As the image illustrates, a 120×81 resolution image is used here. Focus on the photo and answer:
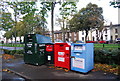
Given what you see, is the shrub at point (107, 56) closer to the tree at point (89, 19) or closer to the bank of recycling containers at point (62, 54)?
the bank of recycling containers at point (62, 54)

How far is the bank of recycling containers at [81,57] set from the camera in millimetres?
4949

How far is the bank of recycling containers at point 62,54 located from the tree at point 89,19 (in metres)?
24.9

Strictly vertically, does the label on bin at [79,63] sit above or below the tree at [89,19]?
below

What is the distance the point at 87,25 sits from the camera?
30.2 m

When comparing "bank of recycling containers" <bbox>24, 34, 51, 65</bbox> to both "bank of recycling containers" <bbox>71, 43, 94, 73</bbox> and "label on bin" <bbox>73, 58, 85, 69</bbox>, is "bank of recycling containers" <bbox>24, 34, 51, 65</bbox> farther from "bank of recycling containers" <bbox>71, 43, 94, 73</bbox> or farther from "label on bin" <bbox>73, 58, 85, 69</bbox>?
"label on bin" <bbox>73, 58, 85, 69</bbox>

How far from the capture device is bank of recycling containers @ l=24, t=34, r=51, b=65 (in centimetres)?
652

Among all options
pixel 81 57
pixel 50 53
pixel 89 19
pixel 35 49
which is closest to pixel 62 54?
pixel 50 53

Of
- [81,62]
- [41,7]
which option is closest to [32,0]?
[41,7]

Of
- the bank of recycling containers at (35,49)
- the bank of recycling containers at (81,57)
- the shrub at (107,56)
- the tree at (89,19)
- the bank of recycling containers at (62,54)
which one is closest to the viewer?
the bank of recycling containers at (81,57)

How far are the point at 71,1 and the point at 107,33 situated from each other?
44.0m

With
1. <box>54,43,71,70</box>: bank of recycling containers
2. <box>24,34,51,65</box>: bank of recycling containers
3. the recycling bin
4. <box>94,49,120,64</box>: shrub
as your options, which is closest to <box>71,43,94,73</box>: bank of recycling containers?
<box>54,43,71,70</box>: bank of recycling containers

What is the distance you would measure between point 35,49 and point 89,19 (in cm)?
2522

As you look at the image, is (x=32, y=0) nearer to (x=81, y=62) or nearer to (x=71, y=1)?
(x=71, y=1)

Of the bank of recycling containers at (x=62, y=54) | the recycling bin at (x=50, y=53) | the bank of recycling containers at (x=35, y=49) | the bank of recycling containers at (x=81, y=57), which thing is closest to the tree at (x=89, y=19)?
the recycling bin at (x=50, y=53)
